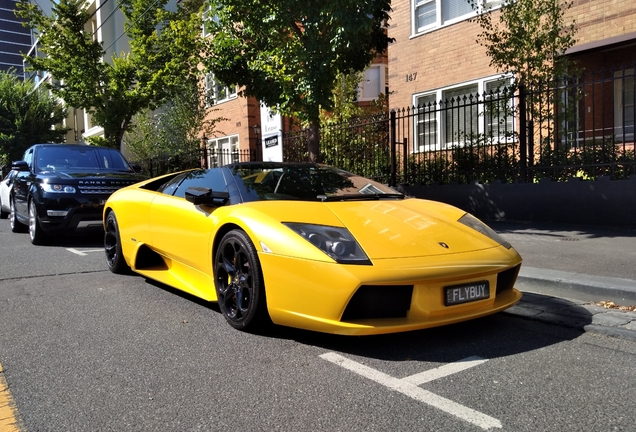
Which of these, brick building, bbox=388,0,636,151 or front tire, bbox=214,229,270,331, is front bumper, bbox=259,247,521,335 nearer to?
front tire, bbox=214,229,270,331

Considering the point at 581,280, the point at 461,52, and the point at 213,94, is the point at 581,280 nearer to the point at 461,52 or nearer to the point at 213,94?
the point at 461,52

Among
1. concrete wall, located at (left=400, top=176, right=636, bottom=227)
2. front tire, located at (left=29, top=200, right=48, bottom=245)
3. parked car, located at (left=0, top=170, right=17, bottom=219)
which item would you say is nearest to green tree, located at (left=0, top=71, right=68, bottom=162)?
parked car, located at (left=0, top=170, right=17, bottom=219)

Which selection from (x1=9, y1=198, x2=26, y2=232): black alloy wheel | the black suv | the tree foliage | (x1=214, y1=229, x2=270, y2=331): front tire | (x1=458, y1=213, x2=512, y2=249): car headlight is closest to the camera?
(x1=214, y1=229, x2=270, y2=331): front tire

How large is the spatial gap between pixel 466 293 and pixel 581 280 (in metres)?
2.01

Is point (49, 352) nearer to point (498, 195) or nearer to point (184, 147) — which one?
point (498, 195)

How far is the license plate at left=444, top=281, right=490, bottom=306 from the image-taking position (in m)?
3.41

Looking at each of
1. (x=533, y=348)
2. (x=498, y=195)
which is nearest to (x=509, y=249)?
(x=533, y=348)

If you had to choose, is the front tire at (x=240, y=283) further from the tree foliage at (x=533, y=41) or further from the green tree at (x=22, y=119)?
the green tree at (x=22, y=119)

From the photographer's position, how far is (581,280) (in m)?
4.89

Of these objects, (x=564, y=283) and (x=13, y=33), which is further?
(x=13, y=33)

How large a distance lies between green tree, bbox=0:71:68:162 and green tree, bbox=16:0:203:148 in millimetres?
19000

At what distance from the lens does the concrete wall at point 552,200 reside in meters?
Answer: 8.10

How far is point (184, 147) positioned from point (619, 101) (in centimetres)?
1453

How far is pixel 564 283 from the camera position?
193 inches
